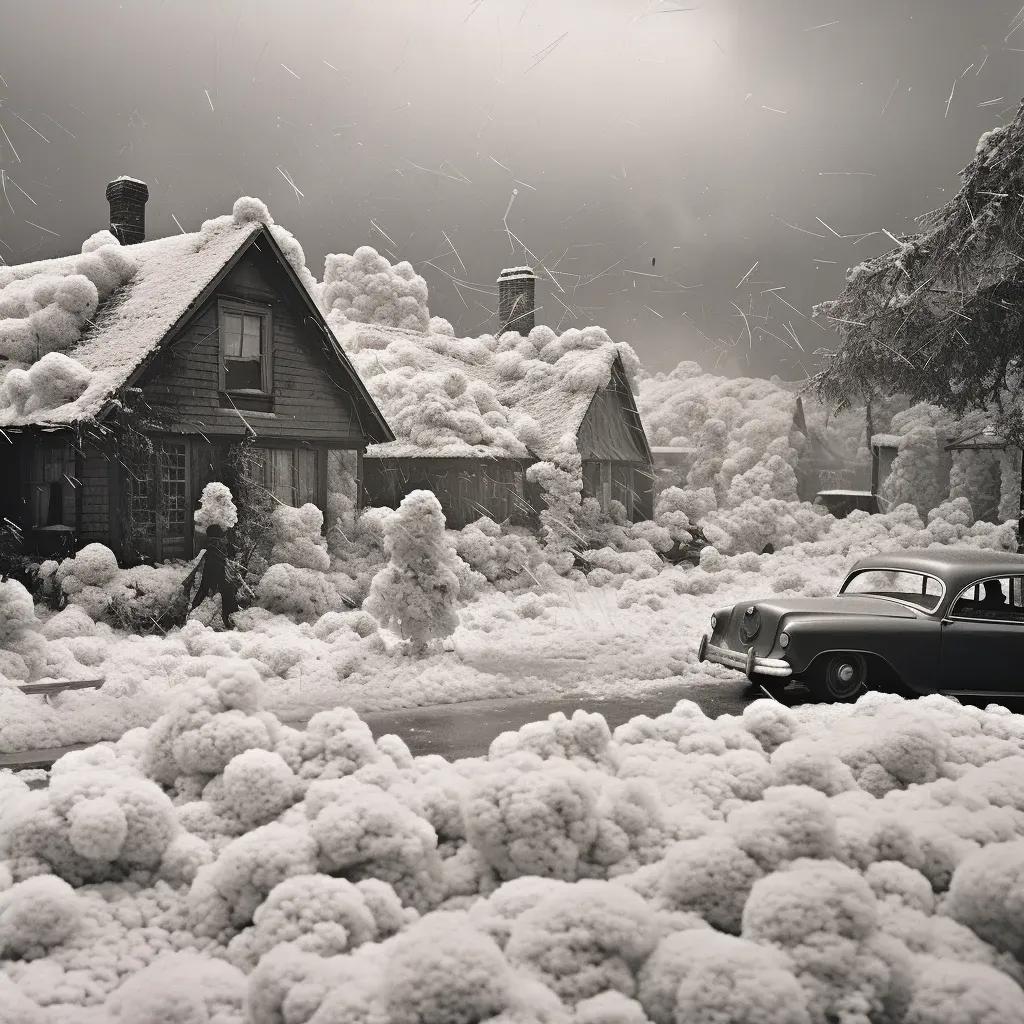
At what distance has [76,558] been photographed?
7.93 meters

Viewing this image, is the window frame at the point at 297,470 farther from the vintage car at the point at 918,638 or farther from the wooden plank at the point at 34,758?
the vintage car at the point at 918,638

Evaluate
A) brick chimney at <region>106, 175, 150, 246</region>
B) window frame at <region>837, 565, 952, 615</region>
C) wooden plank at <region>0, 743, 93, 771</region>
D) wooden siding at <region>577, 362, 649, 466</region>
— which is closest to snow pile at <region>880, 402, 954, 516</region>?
wooden siding at <region>577, 362, 649, 466</region>

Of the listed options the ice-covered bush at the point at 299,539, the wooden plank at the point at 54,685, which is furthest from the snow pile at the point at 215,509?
the wooden plank at the point at 54,685

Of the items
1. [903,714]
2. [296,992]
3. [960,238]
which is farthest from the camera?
[960,238]

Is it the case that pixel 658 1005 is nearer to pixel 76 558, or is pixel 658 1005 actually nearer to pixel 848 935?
pixel 848 935

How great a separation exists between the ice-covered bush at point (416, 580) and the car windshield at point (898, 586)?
3.65m

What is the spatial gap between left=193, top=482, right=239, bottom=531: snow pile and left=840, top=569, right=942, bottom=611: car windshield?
589 cm

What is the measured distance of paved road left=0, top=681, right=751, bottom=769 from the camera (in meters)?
5.55

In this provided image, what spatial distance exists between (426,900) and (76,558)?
6.30 m

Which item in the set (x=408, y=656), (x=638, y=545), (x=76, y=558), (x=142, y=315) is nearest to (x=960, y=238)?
(x=638, y=545)

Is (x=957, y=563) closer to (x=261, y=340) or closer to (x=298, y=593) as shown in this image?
(x=298, y=593)

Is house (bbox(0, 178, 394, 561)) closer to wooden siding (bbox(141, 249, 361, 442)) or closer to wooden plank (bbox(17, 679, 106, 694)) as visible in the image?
wooden siding (bbox(141, 249, 361, 442))

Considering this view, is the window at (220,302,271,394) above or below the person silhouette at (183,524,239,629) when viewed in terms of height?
above

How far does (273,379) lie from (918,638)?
310 inches
